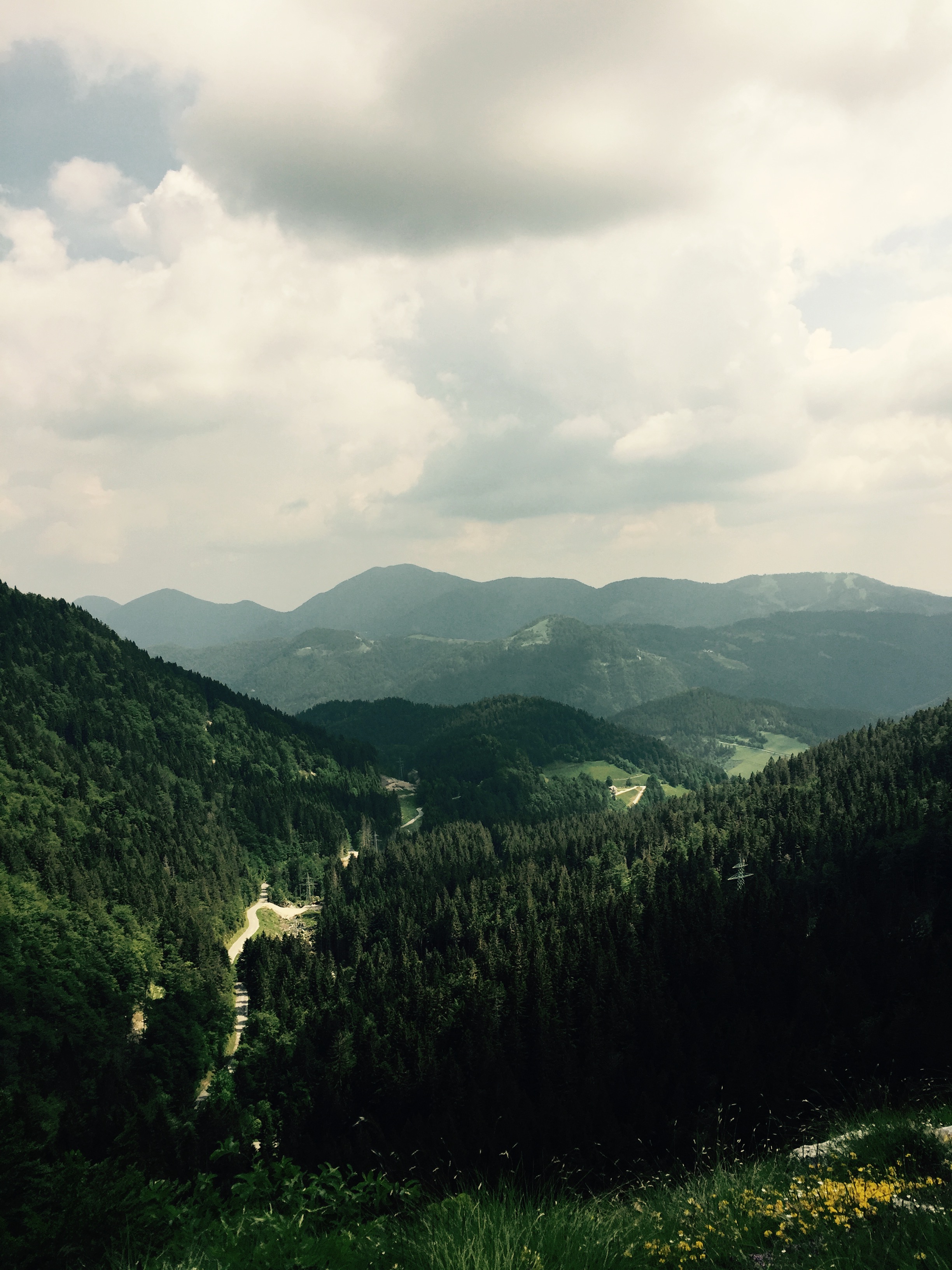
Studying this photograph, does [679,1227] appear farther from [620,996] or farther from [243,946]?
[243,946]

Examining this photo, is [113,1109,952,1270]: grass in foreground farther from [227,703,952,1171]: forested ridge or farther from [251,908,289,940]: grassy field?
[251,908,289,940]: grassy field

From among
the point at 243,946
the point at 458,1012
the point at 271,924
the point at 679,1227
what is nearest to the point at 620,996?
the point at 458,1012

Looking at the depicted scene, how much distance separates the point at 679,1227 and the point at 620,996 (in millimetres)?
84320

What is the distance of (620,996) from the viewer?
87.0 meters

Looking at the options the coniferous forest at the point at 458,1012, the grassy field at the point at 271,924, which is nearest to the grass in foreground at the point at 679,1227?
the coniferous forest at the point at 458,1012

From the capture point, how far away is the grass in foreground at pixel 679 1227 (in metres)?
10.0

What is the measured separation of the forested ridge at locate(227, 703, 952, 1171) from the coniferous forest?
1.49 ft

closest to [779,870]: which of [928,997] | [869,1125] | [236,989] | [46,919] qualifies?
[928,997]

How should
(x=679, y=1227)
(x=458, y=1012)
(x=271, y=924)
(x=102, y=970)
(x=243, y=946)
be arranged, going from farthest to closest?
(x=271, y=924), (x=243, y=946), (x=102, y=970), (x=458, y=1012), (x=679, y=1227)

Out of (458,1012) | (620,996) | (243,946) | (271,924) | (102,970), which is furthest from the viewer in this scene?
(271,924)

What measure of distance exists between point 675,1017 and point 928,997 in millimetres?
30243

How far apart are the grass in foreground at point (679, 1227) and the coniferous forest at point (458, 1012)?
38cm

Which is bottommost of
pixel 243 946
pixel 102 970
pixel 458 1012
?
pixel 243 946

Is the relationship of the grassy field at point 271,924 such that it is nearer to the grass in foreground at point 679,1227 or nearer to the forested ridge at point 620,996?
the forested ridge at point 620,996
